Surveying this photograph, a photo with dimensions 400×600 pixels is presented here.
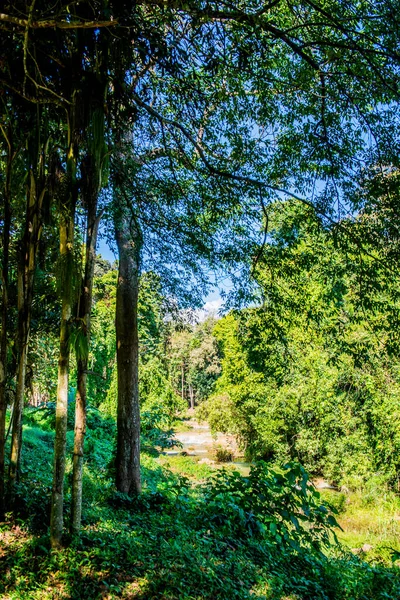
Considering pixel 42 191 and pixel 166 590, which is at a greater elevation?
pixel 42 191

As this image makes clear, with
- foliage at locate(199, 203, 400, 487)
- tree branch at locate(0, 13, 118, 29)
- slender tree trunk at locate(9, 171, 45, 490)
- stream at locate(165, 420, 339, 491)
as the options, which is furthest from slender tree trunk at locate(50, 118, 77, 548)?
stream at locate(165, 420, 339, 491)

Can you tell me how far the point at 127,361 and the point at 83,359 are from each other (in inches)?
118

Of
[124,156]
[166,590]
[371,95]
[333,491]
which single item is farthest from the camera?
[333,491]

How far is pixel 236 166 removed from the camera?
4773mm

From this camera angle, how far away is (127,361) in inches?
223

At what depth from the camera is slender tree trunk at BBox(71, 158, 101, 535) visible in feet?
9.02

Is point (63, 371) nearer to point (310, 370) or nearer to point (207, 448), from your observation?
point (310, 370)

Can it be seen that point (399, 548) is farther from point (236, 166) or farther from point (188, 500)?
point (236, 166)

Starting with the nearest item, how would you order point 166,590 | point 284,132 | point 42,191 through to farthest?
Result: point 166,590
point 42,191
point 284,132

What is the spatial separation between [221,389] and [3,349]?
47.4 ft

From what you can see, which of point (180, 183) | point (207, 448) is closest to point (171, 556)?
point (180, 183)

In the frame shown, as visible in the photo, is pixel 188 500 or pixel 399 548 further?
pixel 399 548

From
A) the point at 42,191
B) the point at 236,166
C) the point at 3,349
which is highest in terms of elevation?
the point at 236,166

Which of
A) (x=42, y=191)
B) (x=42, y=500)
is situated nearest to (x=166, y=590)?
(x=42, y=500)
